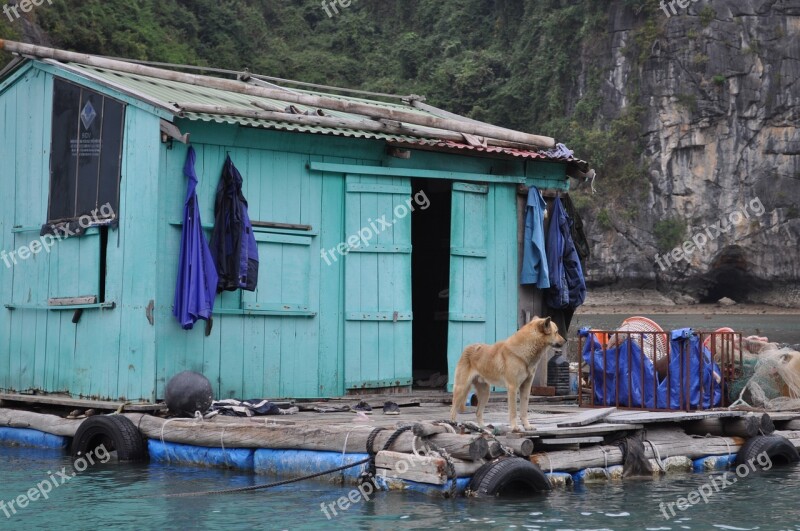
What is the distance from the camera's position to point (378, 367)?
13.3 metres

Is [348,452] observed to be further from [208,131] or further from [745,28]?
[745,28]

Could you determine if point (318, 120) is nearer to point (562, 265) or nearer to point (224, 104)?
point (224, 104)

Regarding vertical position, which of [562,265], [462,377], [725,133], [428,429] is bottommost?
[428,429]

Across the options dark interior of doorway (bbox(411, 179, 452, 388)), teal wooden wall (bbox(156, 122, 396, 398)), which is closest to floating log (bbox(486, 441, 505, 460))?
teal wooden wall (bbox(156, 122, 396, 398))

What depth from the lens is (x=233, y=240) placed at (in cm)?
1181

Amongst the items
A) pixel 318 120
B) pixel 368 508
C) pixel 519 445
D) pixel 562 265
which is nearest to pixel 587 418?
pixel 519 445

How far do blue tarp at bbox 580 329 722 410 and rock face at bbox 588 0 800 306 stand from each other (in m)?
57.3

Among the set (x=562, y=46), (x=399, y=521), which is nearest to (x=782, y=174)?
(x=562, y=46)

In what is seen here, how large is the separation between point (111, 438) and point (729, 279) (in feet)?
224

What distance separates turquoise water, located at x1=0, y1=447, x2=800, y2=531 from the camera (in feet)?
26.9

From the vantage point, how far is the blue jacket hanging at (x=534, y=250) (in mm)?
14352

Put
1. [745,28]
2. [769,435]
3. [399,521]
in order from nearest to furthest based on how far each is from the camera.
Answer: [399,521]
[769,435]
[745,28]

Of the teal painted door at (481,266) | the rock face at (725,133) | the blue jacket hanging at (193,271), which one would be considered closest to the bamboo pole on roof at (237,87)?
the teal painted door at (481,266)

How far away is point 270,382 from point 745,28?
63895 millimetres
